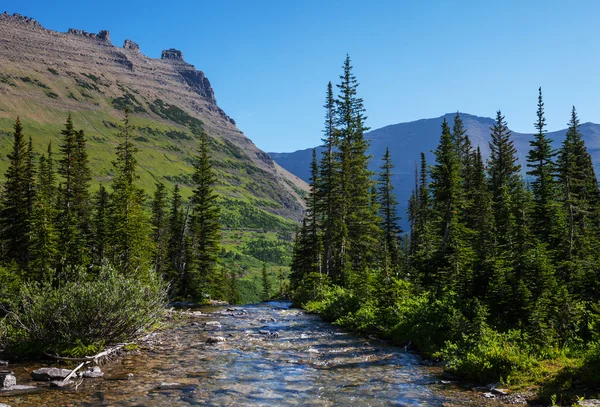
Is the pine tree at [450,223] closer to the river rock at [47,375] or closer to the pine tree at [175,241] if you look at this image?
the river rock at [47,375]

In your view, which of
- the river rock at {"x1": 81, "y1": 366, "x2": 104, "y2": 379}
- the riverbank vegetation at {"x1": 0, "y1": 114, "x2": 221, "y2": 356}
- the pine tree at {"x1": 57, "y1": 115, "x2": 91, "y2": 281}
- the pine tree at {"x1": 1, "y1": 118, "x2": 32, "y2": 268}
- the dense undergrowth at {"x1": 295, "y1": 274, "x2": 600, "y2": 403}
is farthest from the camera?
the pine tree at {"x1": 1, "y1": 118, "x2": 32, "y2": 268}

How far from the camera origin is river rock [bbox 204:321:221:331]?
89.9 ft

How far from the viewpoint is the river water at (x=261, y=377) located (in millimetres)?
11859

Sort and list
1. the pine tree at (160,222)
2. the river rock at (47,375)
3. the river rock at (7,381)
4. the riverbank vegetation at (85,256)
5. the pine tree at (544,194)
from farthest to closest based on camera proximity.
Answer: the pine tree at (160,222) → the pine tree at (544,194) → the riverbank vegetation at (85,256) → the river rock at (47,375) → the river rock at (7,381)

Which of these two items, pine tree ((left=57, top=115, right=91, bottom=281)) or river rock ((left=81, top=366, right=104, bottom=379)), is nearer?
river rock ((left=81, top=366, right=104, bottom=379))

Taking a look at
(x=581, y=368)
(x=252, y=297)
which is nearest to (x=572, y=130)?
(x=581, y=368)

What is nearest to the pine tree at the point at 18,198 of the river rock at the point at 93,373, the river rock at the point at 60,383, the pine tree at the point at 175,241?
the pine tree at the point at 175,241

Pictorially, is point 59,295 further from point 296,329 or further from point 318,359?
point 296,329

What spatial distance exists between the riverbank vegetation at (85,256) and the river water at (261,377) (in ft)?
5.44

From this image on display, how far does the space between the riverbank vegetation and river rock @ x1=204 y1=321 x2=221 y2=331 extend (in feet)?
14.1

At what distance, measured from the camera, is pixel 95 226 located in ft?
162

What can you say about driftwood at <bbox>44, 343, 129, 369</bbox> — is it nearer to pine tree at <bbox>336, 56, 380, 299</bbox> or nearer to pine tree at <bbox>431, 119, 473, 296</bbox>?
pine tree at <bbox>431, 119, 473, 296</bbox>

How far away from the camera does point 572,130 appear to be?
45.7 metres

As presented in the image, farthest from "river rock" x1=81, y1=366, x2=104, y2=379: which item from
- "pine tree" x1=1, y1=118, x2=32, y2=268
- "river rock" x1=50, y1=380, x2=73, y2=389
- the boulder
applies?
"pine tree" x1=1, y1=118, x2=32, y2=268
